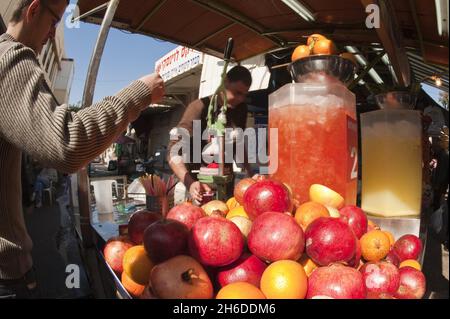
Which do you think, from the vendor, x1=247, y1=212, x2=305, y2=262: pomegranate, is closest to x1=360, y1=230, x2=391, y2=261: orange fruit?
x1=247, y1=212, x2=305, y2=262: pomegranate

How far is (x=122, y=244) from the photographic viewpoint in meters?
1.36

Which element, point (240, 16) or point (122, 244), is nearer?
point (122, 244)

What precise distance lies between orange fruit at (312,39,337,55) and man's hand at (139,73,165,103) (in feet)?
3.21

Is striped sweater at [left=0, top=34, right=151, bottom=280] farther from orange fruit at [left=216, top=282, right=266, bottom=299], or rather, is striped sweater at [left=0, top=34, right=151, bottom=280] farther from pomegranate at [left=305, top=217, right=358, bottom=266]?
pomegranate at [left=305, top=217, right=358, bottom=266]

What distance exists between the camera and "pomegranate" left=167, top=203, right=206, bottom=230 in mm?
1303

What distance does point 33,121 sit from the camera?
0.88m

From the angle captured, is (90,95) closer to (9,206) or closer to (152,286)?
(9,206)

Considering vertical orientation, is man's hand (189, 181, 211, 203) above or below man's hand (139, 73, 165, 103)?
below

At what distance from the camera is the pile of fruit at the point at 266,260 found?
0.97 m

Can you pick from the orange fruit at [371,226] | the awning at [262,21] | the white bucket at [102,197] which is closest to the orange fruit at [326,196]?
the orange fruit at [371,226]

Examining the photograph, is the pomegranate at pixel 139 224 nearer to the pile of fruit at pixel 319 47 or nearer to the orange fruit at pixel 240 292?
the orange fruit at pixel 240 292

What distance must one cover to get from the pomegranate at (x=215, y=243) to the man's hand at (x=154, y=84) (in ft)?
1.78

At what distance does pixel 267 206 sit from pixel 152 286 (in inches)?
22.2
